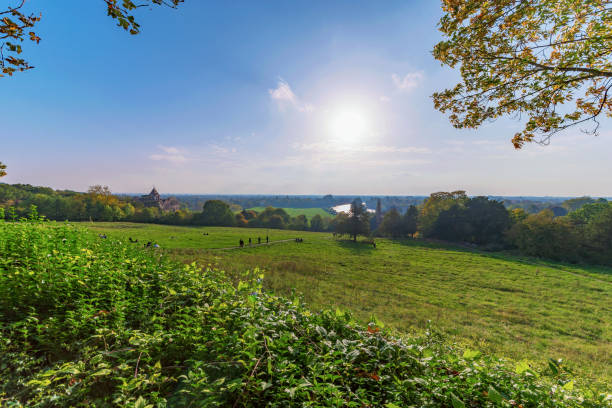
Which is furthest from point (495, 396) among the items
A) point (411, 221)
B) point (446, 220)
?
point (411, 221)

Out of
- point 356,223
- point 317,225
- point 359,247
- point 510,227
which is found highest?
point 356,223

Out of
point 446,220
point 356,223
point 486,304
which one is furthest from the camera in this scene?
point 446,220

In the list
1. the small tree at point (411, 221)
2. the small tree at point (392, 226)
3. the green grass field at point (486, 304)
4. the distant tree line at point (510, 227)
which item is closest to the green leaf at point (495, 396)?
the green grass field at point (486, 304)

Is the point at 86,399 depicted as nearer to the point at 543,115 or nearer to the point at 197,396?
the point at 197,396

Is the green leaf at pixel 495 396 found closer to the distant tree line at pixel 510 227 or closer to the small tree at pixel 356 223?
the small tree at pixel 356 223

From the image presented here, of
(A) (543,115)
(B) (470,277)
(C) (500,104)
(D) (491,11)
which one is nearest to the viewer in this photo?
(D) (491,11)

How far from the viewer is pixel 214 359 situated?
2.39 metres

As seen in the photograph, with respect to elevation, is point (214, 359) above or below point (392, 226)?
above

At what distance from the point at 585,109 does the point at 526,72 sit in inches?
62.4

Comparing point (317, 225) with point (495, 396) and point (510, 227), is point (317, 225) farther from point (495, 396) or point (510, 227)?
point (495, 396)

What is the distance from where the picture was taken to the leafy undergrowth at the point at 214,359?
188 centimetres

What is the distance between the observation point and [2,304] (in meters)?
3.21

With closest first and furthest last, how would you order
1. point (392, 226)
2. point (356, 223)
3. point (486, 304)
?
point (486, 304)
point (356, 223)
point (392, 226)

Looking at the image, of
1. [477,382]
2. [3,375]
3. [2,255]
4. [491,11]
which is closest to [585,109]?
[491,11]
